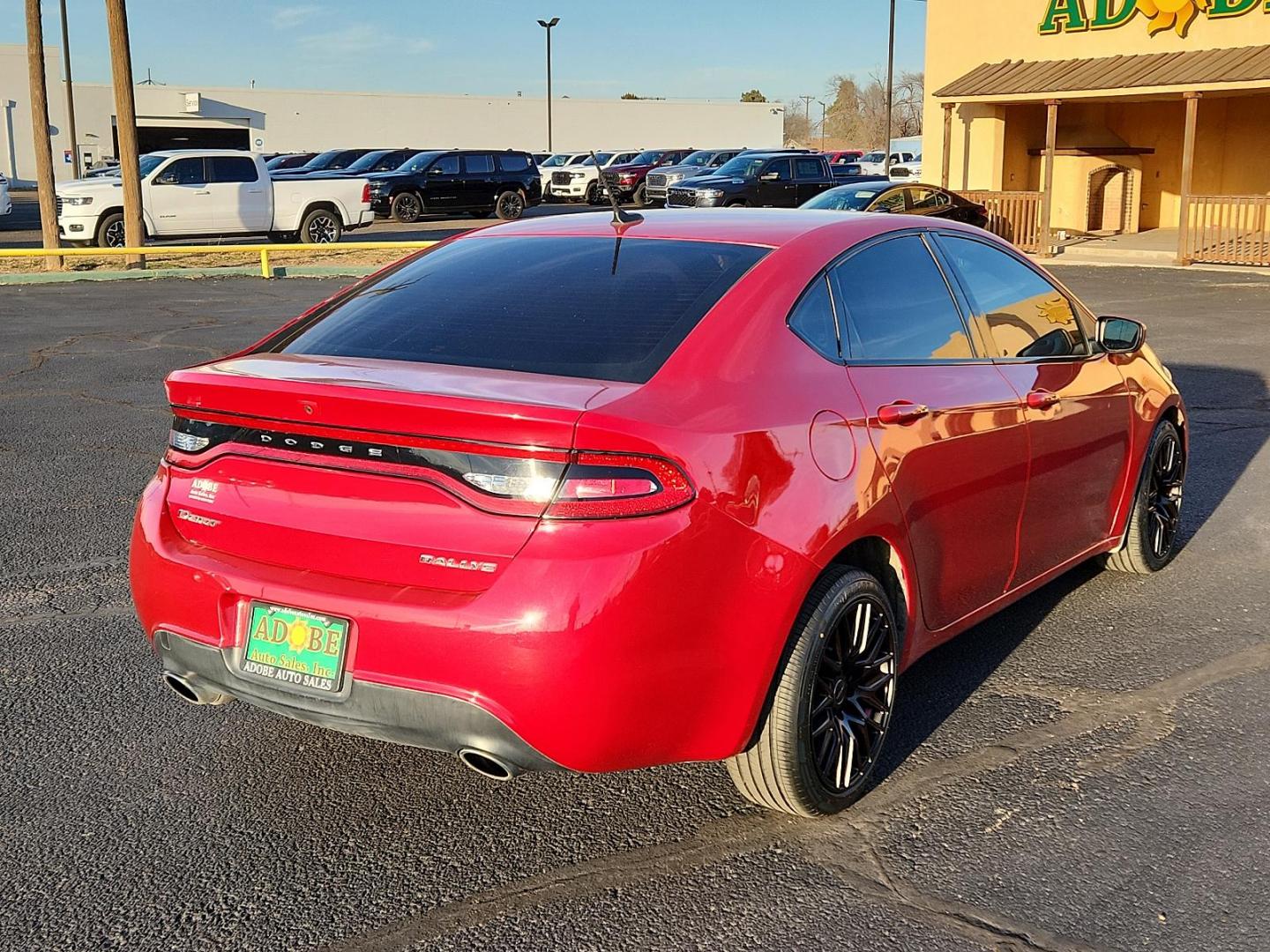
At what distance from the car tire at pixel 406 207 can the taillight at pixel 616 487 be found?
32.3 meters

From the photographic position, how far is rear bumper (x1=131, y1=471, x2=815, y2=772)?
303 cm

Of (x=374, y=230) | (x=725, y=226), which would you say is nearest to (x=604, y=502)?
(x=725, y=226)

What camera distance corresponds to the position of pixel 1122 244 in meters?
27.8

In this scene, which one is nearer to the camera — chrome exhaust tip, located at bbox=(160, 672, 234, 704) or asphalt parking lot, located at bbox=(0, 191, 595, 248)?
chrome exhaust tip, located at bbox=(160, 672, 234, 704)

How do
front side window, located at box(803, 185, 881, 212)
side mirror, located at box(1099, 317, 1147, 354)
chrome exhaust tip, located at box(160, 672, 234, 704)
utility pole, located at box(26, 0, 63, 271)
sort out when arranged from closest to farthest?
chrome exhaust tip, located at box(160, 672, 234, 704) → side mirror, located at box(1099, 317, 1147, 354) → utility pole, located at box(26, 0, 63, 271) → front side window, located at box(803, 185, 881, 212)

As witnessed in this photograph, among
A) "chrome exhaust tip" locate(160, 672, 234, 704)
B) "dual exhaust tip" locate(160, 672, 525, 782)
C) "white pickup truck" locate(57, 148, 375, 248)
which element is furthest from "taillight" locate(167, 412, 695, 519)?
"white pickup truck" locate(57, 148, 375, 248)

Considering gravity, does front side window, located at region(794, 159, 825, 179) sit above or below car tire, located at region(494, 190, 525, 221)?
above

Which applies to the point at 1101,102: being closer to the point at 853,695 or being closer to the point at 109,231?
the point at 109,231

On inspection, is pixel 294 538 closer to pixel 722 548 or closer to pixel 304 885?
pixel 304 885

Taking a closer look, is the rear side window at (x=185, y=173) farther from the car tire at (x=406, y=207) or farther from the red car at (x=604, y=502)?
the red car at (x=604, y=502)

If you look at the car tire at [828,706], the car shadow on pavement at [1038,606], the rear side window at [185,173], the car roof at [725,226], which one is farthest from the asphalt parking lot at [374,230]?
the car tire at [828,706]

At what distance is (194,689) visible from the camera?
142 inches

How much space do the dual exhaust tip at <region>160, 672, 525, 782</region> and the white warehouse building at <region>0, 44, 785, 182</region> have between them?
6199cm

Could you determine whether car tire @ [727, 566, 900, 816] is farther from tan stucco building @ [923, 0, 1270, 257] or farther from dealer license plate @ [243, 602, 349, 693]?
tan stucco building @ [923, 0, 1270, 257]
